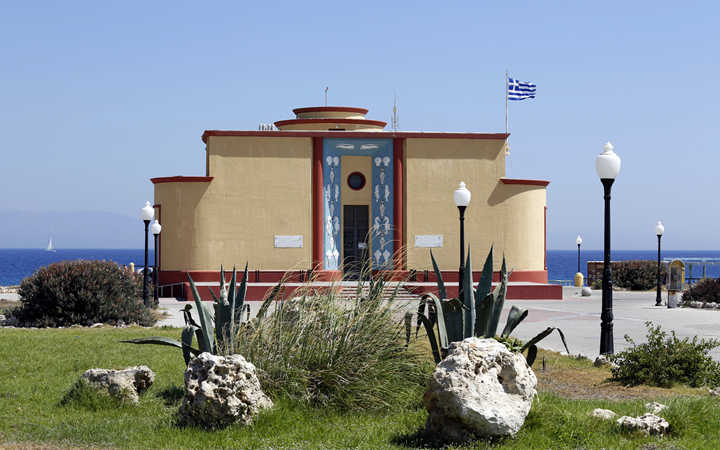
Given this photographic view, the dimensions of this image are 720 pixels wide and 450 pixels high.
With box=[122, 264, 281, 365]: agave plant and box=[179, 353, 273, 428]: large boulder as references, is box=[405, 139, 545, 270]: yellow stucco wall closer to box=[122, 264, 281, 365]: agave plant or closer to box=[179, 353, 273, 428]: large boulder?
box=[122, 264, 281, 365]: agave plant

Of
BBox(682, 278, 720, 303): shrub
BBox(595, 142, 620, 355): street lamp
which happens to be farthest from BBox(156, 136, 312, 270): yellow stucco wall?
BBox(595, 142, 620, 355): street lamp

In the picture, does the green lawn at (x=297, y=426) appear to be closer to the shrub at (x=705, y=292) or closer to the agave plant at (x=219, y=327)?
the agave plant at (x=219, y=327)

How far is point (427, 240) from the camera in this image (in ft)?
105

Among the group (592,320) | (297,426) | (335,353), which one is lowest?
(592,320)

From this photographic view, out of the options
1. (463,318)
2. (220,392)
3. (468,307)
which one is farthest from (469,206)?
(220,392)

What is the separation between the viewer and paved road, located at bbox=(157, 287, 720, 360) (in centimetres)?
1674

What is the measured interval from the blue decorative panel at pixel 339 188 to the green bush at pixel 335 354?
23330 millimetres

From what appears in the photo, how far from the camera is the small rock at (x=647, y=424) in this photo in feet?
23.3

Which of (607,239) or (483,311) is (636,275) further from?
(483,311)

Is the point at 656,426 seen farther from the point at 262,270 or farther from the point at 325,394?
the point at 262,270

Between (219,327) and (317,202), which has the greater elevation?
(317,202)

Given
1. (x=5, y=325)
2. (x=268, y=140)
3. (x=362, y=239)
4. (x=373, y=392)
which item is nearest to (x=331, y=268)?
(x=362, y=239)

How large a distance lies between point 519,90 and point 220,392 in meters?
29.0

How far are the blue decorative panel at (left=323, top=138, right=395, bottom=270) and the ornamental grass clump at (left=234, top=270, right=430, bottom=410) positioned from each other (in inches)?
917
